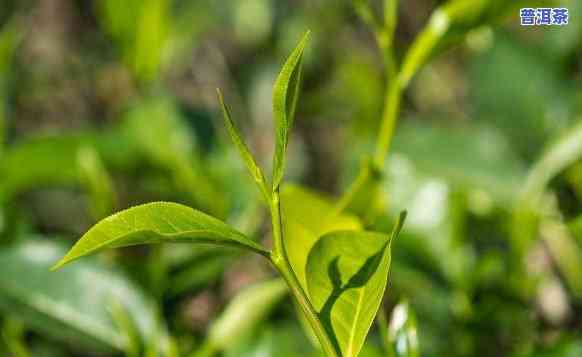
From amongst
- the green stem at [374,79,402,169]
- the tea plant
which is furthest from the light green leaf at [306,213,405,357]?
the green stem at [374,79,402,169]

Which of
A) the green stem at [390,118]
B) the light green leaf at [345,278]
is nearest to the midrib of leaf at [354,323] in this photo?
the light green leaf at [345,278]

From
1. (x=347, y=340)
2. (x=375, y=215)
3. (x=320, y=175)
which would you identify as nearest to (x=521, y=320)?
(x=375, y=215)

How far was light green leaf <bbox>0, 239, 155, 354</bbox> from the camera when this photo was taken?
0.53 meters

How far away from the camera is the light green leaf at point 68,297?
53 cm

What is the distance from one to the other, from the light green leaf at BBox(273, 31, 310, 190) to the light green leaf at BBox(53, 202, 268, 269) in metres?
0.03

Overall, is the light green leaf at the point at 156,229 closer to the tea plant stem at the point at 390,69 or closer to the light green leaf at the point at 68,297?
the tea plant stem at the point at 390,69

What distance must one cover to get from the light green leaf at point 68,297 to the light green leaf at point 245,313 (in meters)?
0.07

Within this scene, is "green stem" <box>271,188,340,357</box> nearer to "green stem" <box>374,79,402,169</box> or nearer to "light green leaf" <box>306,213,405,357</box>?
"light green leaf" <box>306,213,405,357</box>

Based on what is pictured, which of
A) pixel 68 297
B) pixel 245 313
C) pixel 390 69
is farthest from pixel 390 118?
pixel 68 297

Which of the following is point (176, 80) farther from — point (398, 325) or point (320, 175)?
point (398, 325)

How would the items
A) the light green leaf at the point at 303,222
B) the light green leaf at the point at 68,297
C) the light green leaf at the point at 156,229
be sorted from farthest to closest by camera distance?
the light green leaf at the point at 68,297
the light green leaf at the point at 303,222
the light green leaf at the point at 156,229

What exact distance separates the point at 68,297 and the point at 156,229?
28cm

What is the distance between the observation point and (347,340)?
0.32 m

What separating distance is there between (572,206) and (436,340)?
14 centimetres
